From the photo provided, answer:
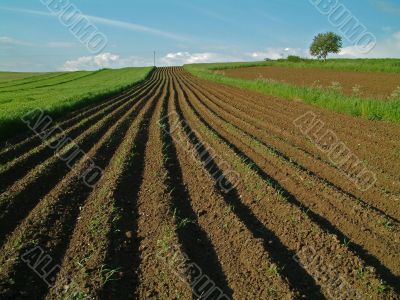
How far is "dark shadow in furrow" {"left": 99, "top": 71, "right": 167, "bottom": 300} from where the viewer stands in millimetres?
4441

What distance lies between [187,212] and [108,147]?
187 inches

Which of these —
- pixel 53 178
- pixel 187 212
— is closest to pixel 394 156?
pixel 187 212

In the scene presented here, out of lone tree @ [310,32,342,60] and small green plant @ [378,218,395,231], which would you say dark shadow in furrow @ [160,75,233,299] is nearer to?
small green plant @ [378,218,395,231]

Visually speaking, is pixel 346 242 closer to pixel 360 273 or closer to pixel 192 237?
pixel 360 273

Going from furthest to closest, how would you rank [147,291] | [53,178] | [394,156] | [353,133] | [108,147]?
[353,133] → [108,147] → [394,156] → [53,178] → [147,291]

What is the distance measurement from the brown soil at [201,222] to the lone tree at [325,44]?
78.5 m

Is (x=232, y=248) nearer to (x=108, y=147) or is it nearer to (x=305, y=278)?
(x=305, y=278)

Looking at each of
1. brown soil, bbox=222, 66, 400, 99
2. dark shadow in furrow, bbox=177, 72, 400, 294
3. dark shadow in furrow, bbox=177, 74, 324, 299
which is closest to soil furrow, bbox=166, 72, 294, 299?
dark shadow in furrow, bbox=177, 74, 324, 299

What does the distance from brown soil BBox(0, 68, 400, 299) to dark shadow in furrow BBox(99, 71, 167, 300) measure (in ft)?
0.06

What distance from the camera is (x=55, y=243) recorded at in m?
5.34

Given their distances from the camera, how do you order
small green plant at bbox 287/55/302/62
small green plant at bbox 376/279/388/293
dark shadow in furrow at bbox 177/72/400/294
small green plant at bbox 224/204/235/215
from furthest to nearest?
small green plant at bbox 287/55/302/62 → small green plant at bbox 224/204/235/215 → dark shadow in furrow at bbox 177/72/400/294 → small green plant at bbox 376/279/388/293

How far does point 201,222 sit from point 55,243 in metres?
2.18

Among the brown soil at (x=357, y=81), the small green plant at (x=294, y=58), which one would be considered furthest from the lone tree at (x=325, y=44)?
the brown soil at (x=357, y=81)

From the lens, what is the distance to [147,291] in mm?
4410
